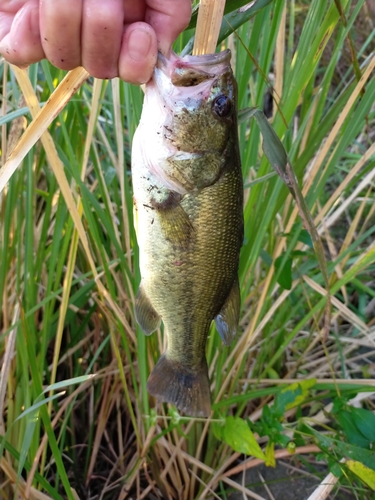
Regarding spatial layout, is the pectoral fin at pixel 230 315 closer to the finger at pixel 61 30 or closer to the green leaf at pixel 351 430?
the green leaf at pixel 351 430

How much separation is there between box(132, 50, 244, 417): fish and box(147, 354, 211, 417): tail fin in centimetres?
17

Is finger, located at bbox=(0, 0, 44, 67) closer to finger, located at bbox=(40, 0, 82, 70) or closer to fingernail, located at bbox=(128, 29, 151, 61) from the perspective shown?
finger, located at bbox=(40, 0, 82, 70)

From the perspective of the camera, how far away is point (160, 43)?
767 mm

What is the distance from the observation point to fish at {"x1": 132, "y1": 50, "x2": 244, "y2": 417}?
2.86 feet

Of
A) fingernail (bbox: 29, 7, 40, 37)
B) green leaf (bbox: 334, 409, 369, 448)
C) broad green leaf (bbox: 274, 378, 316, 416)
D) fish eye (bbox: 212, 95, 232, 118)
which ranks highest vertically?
fingernail (bbox: 29, 7, 40, 37)

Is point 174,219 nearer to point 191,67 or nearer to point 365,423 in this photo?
point 191,67

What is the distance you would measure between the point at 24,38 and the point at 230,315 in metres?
0.66

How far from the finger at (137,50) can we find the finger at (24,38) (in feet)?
0.46

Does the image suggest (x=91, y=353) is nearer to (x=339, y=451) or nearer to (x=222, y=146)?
(x=339, y=451)

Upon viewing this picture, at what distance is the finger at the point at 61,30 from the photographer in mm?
677

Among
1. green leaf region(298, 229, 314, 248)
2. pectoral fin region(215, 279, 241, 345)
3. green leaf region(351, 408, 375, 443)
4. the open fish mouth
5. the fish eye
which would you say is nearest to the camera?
the open fish mouth

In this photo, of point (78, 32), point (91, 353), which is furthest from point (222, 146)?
point (91, 353)

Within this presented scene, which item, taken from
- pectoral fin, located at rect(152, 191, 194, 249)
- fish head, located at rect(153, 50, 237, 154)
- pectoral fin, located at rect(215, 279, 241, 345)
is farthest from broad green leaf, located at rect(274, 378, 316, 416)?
fish head, located at rect(153, 50, 237, 154)

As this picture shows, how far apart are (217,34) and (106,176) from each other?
93 centimetres
